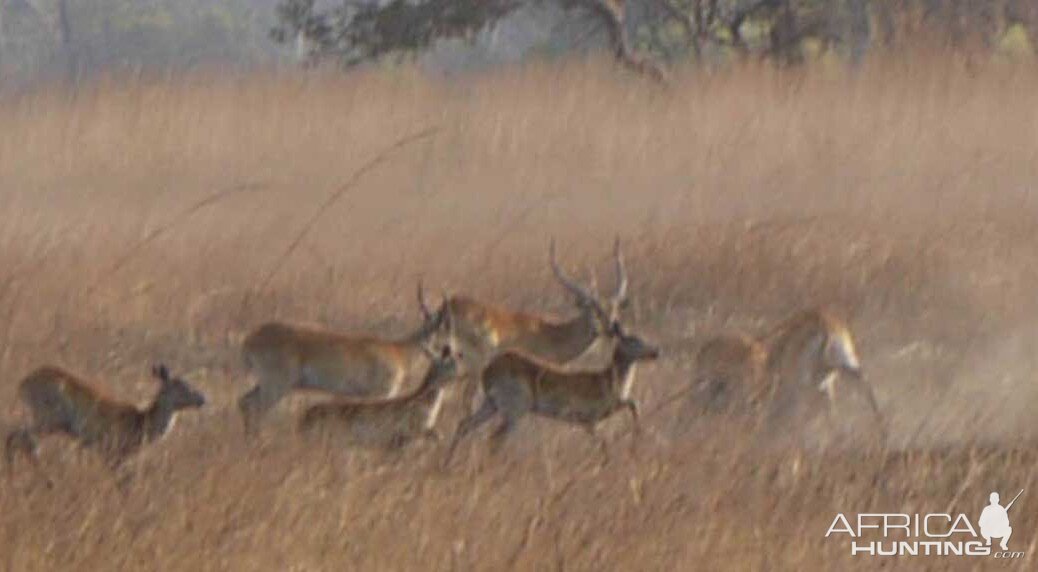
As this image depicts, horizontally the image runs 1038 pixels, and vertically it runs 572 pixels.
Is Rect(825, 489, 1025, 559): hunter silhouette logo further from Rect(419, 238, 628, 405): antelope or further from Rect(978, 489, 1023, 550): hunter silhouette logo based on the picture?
Rect(419, 238, 628, 405): antelope

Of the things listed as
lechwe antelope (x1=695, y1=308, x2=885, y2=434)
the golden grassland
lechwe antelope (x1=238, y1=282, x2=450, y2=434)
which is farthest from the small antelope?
lechwe antelope (x1=695, y1=308, x2=885, y2=434)

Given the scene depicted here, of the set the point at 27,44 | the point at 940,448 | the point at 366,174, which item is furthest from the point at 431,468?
the point at 27,44

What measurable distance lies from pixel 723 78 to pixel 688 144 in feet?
3.70

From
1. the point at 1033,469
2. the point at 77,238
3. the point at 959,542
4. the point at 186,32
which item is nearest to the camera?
the point at 959,542

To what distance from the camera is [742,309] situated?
10.1m

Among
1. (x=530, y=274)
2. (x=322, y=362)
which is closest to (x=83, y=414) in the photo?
(x=322, y=362)

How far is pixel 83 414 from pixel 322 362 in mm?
952

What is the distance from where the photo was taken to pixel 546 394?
804 centimetres

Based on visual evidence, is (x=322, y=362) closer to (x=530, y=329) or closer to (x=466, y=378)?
(x=466, y=378)

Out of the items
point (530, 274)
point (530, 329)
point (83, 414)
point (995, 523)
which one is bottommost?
point (530, 274)

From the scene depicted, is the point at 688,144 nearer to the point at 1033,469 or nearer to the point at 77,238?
the point at 77,238

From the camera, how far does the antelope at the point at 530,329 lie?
891 cm

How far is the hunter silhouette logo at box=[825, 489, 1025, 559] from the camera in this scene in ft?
22.4

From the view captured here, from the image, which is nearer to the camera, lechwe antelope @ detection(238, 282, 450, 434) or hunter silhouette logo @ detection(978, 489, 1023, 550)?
hunter silhouette logo @ detection(978, 489, 1023, 550)
